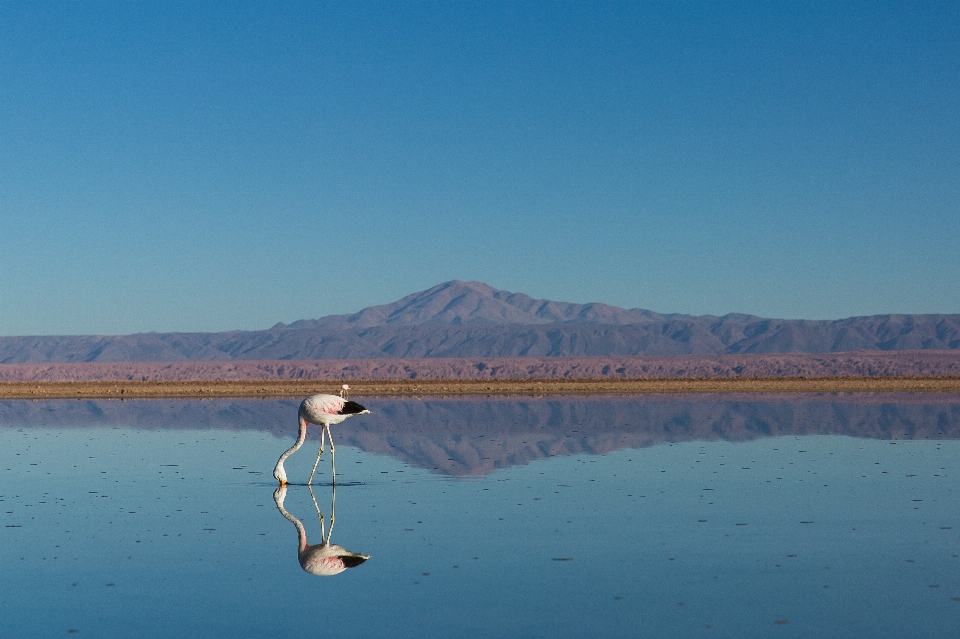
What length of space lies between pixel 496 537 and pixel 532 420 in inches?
856

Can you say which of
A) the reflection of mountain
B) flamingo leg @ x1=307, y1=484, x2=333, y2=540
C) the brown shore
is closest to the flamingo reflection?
flamingo leg @ x1=307, y1=484, x2=333, y2=540

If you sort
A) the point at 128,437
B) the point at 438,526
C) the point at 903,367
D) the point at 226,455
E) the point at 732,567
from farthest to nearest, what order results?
the point at 903,367 < the point at 128,437 < the point at 226,455 < the point at 438,526 < the point at 732,567

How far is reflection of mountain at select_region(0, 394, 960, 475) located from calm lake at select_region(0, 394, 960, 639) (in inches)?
14.0

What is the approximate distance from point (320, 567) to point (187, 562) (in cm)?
164

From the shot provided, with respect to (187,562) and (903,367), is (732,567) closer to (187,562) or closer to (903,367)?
(187,562)

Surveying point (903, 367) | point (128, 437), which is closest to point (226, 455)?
point (128, 437)

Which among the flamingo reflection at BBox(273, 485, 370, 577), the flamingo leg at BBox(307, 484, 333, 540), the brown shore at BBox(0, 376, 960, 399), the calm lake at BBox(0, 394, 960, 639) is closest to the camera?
the calm lake at BBox(0, 394, 960, 639)

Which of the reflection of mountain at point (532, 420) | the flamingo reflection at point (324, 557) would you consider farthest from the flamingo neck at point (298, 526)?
the reflection of mountain at point (532, 420)

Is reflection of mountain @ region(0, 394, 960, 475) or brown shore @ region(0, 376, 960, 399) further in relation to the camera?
brown shore @ region(0, 376, 960, 399)

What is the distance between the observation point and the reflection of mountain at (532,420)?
86.3 feet

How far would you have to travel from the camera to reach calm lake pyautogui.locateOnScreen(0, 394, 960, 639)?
32.8 ft

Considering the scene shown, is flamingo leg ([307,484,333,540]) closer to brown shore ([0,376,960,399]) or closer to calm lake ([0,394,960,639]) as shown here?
calm lake ([0,394,960,639])

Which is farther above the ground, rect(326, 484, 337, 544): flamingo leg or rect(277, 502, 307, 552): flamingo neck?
rect(326, 484, 337, 544): flamingo leg

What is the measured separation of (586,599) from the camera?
10.5 metres
